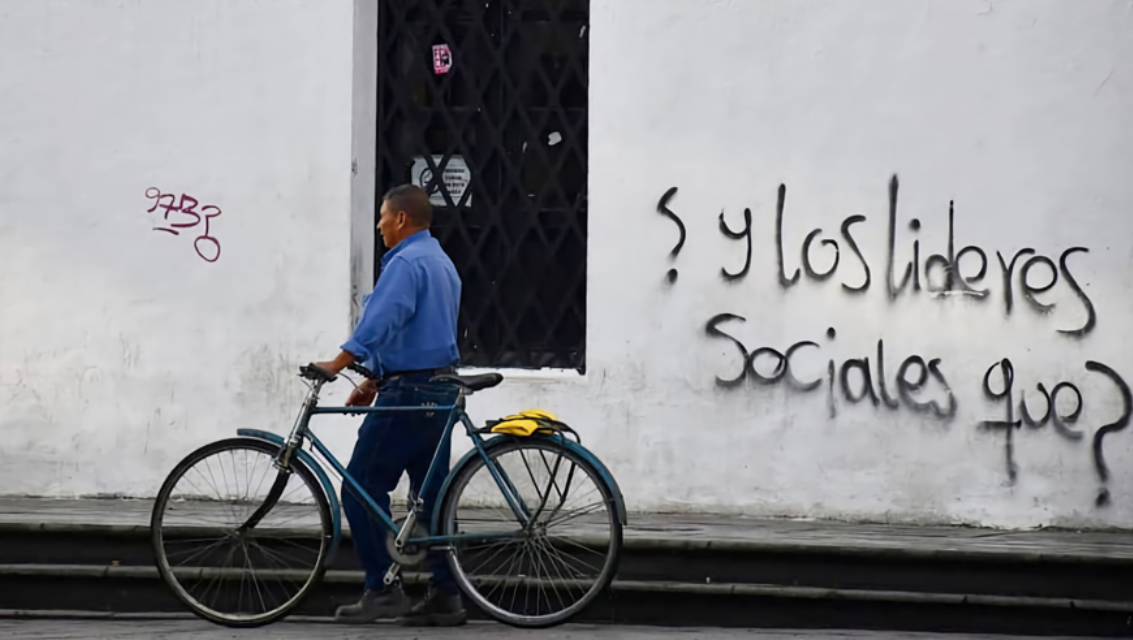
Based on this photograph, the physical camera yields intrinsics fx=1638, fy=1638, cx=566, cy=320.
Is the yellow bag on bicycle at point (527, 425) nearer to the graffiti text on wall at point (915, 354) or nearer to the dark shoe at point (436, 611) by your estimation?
the dark shoe at point (436, 611)

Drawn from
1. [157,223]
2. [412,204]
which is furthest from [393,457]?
[157,223]

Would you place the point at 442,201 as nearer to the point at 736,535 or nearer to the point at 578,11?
the point at 578,11

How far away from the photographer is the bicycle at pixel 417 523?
6027mm

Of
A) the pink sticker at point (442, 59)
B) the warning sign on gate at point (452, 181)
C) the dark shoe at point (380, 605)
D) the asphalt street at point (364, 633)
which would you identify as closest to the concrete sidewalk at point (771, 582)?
the asphalt street at point (364, 633)

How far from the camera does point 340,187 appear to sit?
814 centimetres

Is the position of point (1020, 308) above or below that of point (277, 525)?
above

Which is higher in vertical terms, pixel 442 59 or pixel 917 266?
pixel 442 59

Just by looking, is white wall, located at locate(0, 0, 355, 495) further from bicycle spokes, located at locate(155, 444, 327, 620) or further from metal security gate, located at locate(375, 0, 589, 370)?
bicycle spokes, located at locate(155, 444, 327, 620)

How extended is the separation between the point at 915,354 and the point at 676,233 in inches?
51.1

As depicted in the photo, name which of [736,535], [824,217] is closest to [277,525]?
[736,535]

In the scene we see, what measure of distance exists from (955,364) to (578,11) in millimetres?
2576

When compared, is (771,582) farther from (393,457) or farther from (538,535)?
(393,457)

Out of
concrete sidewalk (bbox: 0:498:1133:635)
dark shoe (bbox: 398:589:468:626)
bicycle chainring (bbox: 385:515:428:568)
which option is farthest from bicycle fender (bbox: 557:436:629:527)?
concrete sidewalk (bbox: 0:498:1133:635)

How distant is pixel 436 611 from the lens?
20.7 ft
